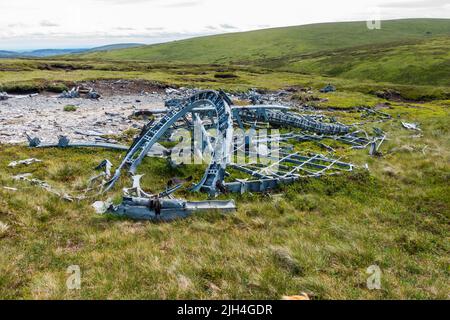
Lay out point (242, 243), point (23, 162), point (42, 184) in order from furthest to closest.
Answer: point (23, 162) < point (42, 184) < point (242, 243)

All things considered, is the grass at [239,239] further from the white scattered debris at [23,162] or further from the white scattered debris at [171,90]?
the white scattered debris at [171,90]

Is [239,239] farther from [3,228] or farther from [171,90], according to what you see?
[171,90]

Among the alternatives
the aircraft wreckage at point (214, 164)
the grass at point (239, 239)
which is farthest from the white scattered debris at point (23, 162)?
the aircraft wreckage at point (214, 164)

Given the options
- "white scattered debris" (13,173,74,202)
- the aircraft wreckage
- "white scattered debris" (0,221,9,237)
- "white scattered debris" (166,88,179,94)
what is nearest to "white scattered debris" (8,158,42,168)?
"white scattered debris" (13,173,74,202)

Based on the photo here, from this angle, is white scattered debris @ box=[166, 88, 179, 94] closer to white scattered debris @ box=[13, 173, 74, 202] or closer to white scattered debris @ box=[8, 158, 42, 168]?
white scattered debris @ box=[8, 158, 42, 168]

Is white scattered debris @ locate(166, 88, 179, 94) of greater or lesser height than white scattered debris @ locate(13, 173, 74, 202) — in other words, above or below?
above

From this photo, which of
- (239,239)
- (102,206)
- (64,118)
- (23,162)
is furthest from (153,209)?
(64,118)
